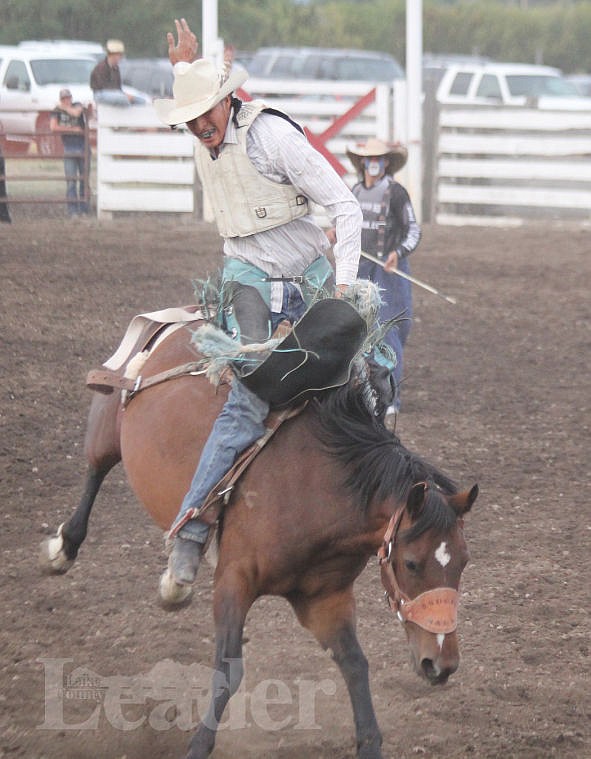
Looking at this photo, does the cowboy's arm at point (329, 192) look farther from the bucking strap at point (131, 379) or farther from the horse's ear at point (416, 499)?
the horse's ear at point (416, 499)

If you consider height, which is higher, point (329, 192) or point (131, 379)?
point (329, 192)

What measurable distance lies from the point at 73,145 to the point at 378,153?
7126mm

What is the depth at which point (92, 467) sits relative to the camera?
17.1 ft

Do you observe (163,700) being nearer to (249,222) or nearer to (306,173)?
(249,222)

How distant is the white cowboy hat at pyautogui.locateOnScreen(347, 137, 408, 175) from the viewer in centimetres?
777

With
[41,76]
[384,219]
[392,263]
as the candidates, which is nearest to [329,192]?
[392,263]

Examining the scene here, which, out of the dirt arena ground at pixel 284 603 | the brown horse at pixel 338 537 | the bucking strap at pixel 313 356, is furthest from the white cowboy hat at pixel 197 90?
the dirt arena ground at pixel 284 603

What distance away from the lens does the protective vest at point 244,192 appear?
4.21m

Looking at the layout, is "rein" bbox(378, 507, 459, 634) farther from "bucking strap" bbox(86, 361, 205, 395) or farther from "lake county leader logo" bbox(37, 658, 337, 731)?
"bucking strap" bbox(86, 361, 205, 395)

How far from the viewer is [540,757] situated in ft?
13.2

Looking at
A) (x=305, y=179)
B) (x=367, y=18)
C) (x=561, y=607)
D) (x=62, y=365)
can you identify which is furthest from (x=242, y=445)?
(x=367, y=18)

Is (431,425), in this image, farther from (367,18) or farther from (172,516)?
(367,18)

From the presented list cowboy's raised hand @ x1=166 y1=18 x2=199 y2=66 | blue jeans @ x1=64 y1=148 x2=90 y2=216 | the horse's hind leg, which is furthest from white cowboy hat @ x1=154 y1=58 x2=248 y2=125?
blue jeans @ x1=64 y1=148 x2=90 y2=216

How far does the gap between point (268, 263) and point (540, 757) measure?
1.97 m
